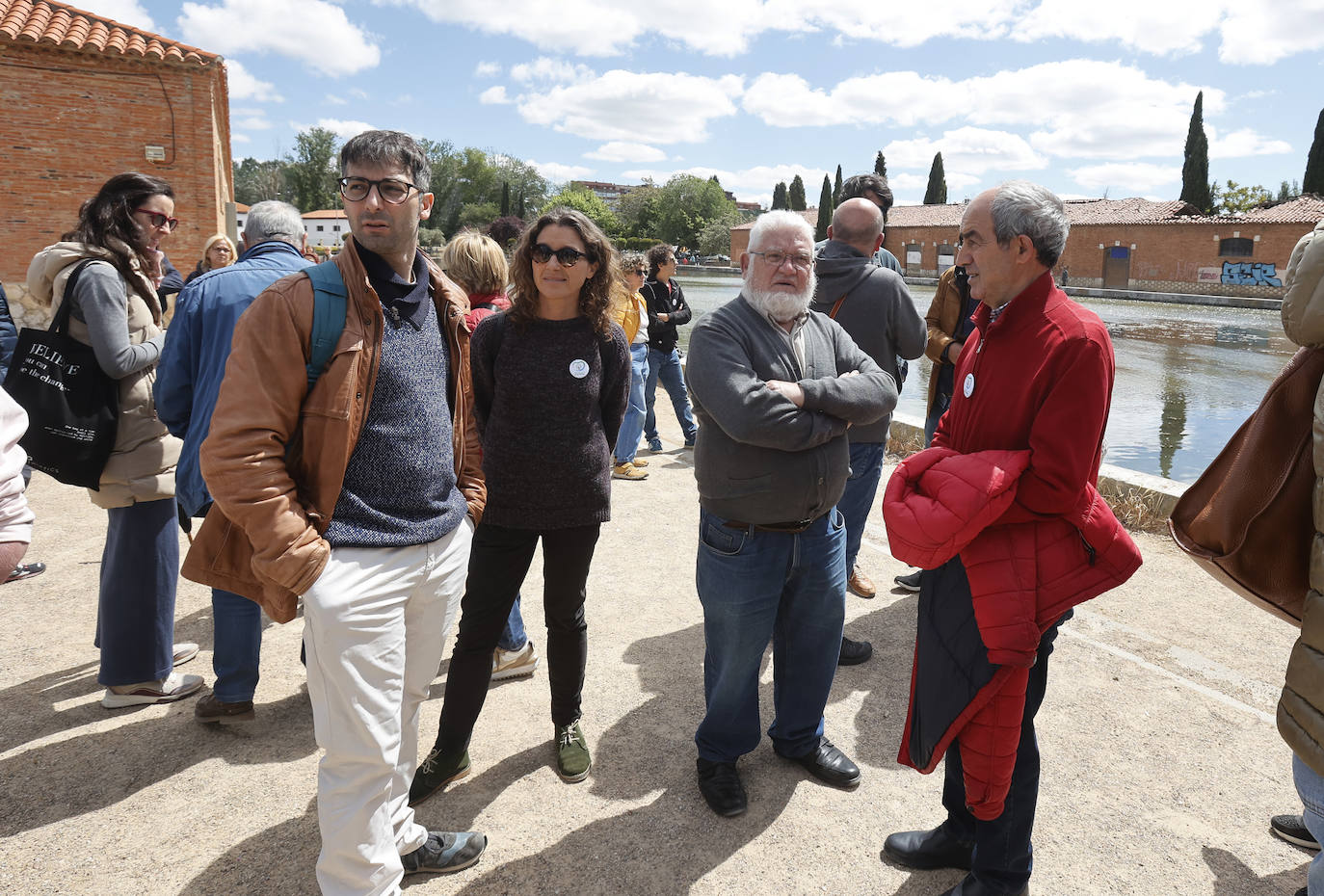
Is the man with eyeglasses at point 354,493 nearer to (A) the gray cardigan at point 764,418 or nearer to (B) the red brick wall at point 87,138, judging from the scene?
(A) the gray cardigan at point 764,418

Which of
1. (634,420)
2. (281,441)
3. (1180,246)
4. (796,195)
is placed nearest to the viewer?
(281,441)

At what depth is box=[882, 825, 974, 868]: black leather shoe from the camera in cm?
260

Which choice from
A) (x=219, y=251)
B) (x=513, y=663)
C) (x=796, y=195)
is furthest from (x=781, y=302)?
(x=796, y=195)

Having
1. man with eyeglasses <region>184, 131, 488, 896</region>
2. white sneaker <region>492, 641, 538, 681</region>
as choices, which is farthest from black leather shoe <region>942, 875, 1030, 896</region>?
white sneaker <region>492, 641, 538, 681</region>

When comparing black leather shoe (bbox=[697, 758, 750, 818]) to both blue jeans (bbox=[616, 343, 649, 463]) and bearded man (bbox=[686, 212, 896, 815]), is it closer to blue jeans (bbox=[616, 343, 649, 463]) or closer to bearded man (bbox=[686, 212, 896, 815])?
bearded man (bbox=[686, 212, 896, 815])

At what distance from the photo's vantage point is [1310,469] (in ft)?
5.77

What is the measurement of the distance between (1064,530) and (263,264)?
316 centimetres

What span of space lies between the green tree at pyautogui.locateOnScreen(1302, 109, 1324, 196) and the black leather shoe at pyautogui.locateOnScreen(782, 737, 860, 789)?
56219 mm

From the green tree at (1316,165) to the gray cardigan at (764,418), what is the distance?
56029 mm

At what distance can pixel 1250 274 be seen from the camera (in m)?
45.9

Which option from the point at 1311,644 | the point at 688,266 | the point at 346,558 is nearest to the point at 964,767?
the point at 1311,644

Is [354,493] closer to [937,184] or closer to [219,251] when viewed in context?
[219,251]

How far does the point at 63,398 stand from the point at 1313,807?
426 cm

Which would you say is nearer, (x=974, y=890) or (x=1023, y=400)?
(x=1023, y=400)
